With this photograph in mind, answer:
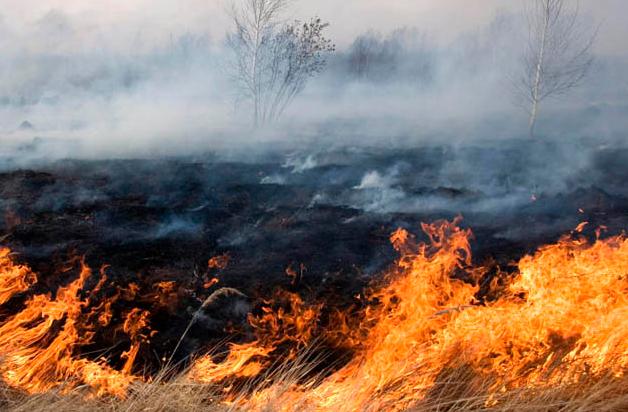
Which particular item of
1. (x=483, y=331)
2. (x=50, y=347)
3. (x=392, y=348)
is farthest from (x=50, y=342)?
(x=483, y=331)

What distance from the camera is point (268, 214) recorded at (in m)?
8.29

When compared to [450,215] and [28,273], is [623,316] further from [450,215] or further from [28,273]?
[28,273]

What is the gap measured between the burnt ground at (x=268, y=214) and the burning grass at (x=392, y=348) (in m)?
0.35

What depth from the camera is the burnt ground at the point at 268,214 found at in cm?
595

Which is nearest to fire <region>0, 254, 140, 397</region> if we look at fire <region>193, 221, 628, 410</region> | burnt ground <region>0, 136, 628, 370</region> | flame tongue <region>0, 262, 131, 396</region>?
flame tongue <region>0, 262, 131, 396</region>

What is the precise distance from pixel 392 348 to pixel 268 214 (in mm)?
4199

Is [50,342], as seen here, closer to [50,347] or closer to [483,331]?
[50,347]

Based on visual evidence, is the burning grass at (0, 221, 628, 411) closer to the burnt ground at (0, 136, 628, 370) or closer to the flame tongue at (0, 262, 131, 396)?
the flame tongue at (0, 262, 131, 396)

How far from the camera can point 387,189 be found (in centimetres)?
995

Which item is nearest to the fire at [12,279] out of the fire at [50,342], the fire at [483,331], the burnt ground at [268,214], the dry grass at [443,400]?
the fire at [50,342]

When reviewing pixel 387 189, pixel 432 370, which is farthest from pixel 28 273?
pixel 387 189

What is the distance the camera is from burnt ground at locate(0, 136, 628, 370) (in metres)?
5.95

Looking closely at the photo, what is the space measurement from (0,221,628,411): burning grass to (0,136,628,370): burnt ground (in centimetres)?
35

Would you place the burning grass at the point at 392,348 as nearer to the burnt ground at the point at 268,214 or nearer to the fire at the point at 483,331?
the fire at the point at 483,331
